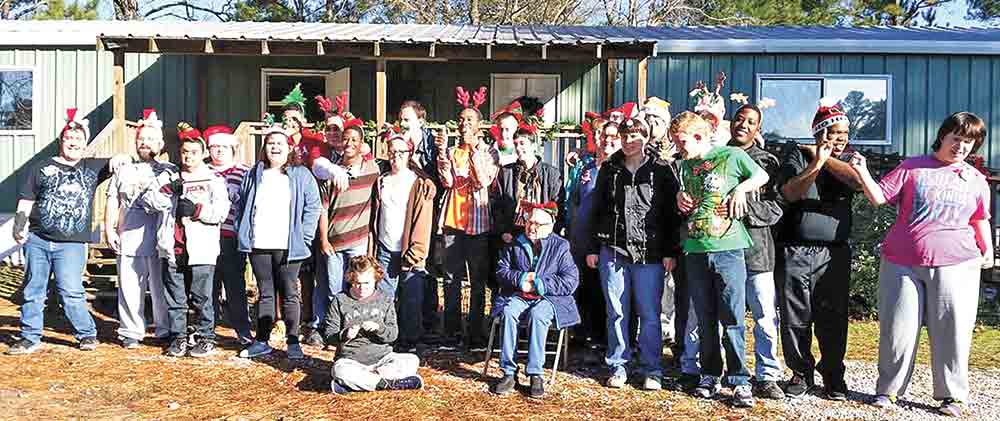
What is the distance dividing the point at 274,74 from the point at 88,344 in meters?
7.30

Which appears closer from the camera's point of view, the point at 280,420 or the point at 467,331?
the point at 280,420

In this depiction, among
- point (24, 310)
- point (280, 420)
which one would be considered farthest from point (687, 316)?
point (24, 310)

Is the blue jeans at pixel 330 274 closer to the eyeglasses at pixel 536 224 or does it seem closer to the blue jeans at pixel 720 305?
the eyeglasses at pixel 536 224

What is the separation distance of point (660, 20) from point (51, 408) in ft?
76.3

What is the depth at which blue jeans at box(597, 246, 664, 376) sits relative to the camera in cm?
542

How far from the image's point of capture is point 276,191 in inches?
240

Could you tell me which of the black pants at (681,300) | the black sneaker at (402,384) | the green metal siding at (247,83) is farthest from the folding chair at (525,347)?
the green metal siding at (247,83)

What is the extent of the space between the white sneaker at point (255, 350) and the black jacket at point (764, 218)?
3.29 meters

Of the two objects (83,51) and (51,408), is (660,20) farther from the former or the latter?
(51,408)

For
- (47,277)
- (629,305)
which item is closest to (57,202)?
(47,277)

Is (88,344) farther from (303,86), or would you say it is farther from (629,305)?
(303,86)

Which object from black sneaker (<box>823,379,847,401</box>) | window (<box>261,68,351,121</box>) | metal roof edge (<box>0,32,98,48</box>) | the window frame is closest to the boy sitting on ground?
black sneaker (<box>823,379,847,401</box>)

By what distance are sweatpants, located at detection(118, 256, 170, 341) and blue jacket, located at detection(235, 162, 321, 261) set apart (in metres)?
0.82

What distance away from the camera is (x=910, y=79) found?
39.3 ft
